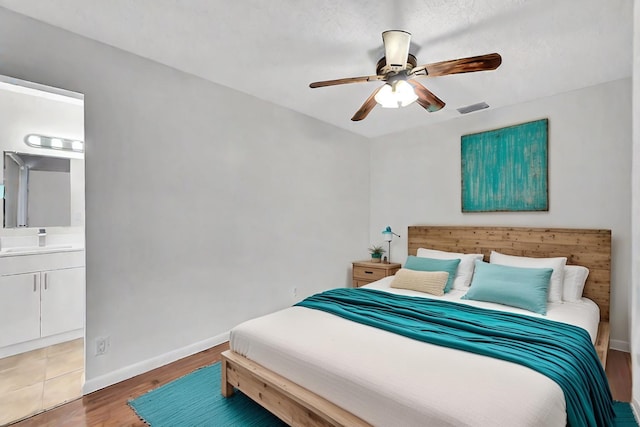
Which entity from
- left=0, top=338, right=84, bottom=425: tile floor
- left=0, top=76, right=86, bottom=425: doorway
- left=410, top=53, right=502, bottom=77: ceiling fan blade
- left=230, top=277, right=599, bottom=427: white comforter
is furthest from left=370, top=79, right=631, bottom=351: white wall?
left=0, top=338, right=84, bottom=425: tile floor

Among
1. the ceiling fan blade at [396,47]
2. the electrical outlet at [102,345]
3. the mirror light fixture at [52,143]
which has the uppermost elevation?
the ceiling fan blade at [396,47]

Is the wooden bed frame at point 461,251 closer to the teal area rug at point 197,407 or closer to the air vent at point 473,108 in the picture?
the teal area rug at point 197,407

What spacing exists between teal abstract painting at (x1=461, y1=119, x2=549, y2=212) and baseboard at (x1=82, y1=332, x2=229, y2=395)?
3213 millimetres

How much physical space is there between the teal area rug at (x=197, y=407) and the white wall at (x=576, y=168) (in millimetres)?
3050

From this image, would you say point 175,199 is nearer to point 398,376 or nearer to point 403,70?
point 403,70

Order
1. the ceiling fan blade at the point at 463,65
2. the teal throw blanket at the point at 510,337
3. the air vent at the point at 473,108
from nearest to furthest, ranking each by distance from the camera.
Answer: the teal throw blanket at the point at 510,337, the ceiling fan blade at the point at 463,65, the air vent at the point at 473,108

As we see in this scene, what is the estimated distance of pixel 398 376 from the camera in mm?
1478

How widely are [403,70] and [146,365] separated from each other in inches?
119

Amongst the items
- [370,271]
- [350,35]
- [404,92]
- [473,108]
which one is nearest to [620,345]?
[370,271]

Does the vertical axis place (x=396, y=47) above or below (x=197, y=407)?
above

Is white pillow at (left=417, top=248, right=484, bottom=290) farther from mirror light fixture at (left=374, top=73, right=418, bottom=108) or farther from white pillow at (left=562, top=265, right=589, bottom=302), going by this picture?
mirror light fixture at (left=374, top=73, right=418, bottom=108)

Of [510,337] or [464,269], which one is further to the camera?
[464,269]

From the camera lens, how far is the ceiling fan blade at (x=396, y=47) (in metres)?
1.91

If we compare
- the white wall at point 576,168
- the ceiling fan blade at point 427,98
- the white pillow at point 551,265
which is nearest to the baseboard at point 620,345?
the white wall at point 576,168
